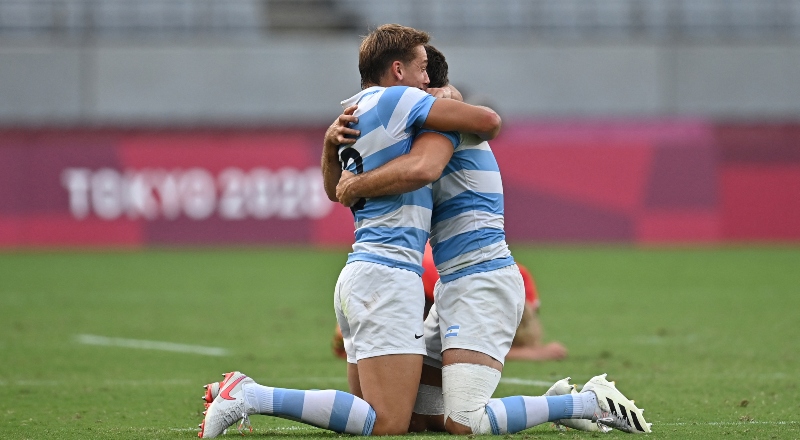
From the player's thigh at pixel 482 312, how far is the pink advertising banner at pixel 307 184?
13.0 meters

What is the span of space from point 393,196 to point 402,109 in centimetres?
38

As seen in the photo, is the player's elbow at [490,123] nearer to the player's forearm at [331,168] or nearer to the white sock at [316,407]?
the player's forearm at [331,168]

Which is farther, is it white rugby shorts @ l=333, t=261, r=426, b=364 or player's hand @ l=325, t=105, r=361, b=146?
player's hand @ l=325, t=105, r=361, b=146

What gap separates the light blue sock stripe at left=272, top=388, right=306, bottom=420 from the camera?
17.1 ft

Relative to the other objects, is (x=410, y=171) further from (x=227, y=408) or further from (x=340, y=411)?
(x=227, y=408)

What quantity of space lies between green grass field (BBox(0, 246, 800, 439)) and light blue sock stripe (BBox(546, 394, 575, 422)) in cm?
10

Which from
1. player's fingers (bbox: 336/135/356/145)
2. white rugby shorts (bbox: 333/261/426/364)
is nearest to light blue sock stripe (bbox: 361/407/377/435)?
white rugby shorts (bbox: 333/261/426/364)

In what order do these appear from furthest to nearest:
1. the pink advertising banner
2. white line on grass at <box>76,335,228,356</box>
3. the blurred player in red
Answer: the pink advertising banner < white line on grass at <box>76,335,228,356</box> < the blurred player in red

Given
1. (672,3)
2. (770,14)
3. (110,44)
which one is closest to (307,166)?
(110,44)

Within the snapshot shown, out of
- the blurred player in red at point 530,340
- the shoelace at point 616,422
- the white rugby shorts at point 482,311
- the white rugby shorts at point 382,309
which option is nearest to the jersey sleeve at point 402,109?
the white rugby shorts at point 382,309

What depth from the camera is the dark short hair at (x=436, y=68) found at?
18.7 feet

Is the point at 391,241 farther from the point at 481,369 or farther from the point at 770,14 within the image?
the point at 770,14

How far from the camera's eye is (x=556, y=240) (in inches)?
752

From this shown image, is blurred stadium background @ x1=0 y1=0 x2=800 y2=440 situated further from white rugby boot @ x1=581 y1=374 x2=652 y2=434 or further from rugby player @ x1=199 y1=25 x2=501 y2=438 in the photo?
rugby player @ x1=199 y1=25 x2=501 y2=438
